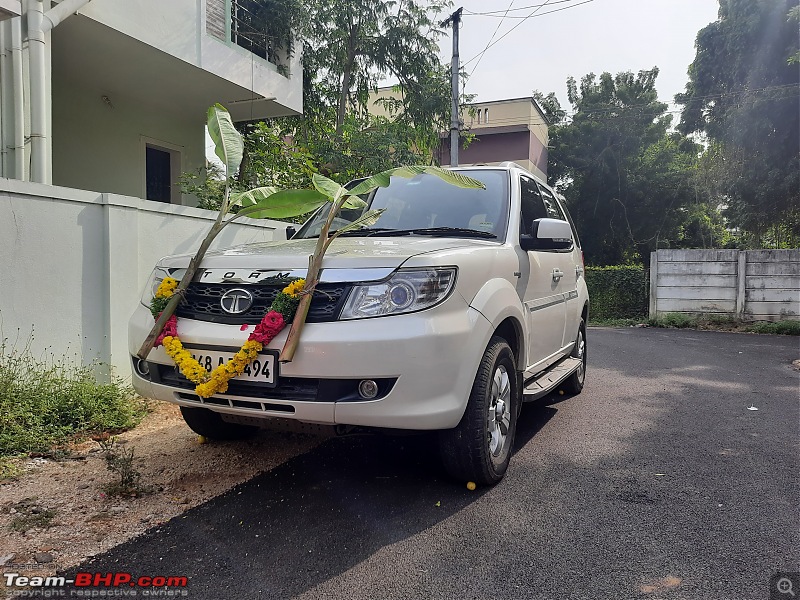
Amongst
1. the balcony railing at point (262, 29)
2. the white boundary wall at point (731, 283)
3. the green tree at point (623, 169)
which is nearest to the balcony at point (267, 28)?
the balcony railing at point (262, 29)

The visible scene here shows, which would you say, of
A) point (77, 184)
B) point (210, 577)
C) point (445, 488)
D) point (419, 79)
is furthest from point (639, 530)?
point (419, 79)

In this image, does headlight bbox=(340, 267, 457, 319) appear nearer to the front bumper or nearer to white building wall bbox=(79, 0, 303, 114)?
the front bumper

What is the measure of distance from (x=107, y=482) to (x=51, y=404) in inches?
45.1

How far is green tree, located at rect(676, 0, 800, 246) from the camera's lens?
49.6ft

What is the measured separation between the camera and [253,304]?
9.53 feet

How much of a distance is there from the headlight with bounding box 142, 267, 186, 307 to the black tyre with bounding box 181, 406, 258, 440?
0.78 metres

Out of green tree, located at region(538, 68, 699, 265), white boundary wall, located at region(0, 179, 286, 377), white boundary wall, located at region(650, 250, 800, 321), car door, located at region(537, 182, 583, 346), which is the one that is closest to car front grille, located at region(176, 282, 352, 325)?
white boundary wall, located at region(0, 179, 286, 377)

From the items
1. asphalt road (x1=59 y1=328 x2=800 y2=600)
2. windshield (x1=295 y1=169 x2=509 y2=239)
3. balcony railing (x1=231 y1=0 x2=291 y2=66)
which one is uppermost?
balcony railing (x1=231 y1=0 x2=291 y2=66)

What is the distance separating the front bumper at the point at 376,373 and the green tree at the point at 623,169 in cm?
2561

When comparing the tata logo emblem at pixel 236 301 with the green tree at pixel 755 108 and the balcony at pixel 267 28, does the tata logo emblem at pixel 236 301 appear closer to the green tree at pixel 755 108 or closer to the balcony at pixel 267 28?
the balcony at pixel 267 28

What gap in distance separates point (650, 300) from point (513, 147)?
1338 centimetres

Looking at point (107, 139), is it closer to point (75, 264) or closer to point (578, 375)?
point (75, 264)

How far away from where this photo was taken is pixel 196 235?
5797 millimetres

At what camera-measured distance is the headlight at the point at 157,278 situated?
130 inches
